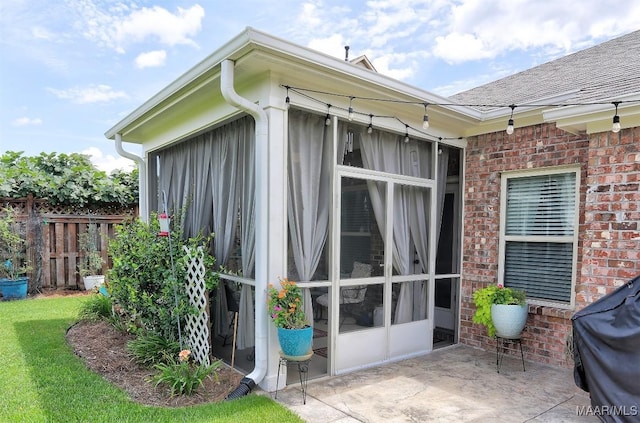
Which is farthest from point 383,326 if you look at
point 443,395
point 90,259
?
point 90,259

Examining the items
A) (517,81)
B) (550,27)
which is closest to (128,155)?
(517,81)

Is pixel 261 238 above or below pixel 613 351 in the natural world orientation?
above

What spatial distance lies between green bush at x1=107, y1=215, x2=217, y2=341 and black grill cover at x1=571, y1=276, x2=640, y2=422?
126 inches

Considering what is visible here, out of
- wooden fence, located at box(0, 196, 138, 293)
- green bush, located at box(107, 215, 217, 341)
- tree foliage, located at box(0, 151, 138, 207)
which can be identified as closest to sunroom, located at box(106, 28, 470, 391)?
green bush, located at box(107, 215, 217, 341)

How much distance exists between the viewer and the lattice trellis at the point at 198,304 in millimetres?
3736

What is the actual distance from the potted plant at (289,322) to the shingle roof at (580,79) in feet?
10.3

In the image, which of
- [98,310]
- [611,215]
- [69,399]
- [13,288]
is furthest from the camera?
[13,288]

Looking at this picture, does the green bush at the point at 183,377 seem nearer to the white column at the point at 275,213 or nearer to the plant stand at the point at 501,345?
the white column at the point at 275,213

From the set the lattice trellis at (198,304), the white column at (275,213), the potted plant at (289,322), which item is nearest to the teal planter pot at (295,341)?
the potted plant at (289,322)

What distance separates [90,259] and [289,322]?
633 centimetres

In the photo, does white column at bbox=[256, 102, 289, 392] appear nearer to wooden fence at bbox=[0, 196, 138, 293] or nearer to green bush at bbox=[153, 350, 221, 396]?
green bush at bbox=[153, 350, 221, 396]

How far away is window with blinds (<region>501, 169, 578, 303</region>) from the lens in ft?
13.4

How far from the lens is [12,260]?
7109 millimetres

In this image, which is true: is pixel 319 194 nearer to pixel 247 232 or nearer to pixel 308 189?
pixel 308 189
